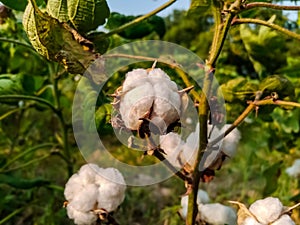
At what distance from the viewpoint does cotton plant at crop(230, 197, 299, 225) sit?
2.43 feet

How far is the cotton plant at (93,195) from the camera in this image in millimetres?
879

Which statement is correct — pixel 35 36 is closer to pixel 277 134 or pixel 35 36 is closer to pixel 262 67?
pixel 262 67

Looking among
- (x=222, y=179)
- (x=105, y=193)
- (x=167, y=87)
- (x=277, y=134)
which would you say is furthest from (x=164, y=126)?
(x=222, y=179)

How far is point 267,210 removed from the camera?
2.45ft

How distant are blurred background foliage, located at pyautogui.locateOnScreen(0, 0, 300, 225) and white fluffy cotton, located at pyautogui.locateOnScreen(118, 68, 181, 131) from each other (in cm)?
18

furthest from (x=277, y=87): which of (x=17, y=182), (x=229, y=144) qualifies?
(x=17, y=182)

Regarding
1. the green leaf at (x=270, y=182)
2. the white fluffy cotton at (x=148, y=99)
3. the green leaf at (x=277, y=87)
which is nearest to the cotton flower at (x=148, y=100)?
the white fluffy cotton at (x=148, y=99)

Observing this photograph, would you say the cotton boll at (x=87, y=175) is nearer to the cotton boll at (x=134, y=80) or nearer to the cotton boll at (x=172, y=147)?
the cotton boll at (x=172, y=147)

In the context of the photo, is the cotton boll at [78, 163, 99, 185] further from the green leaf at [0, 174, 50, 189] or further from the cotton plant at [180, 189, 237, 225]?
the green leaf at [0, 174, 50, 189]

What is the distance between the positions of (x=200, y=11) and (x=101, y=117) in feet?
0.83

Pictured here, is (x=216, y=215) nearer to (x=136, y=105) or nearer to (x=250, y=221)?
(x=250, y=221)

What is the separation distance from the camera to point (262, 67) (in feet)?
4.43

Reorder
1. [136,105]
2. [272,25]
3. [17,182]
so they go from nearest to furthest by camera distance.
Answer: [136,105], [272,25], [17,182]

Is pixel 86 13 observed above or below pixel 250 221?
above
